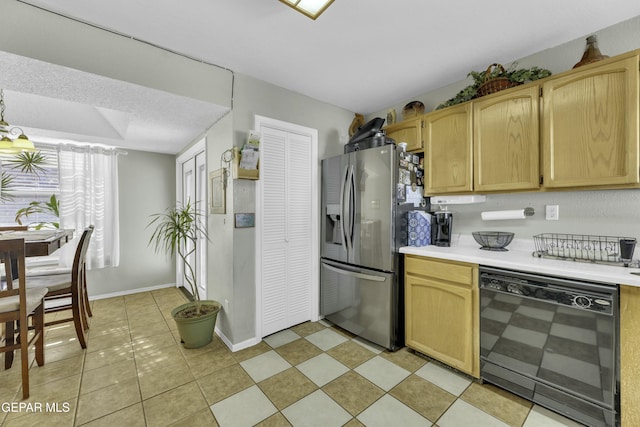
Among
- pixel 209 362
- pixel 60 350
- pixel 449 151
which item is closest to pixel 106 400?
pixel 209 362

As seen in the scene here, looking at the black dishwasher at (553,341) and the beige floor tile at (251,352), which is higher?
the black dishwasher at (553,341)

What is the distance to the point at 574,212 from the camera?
189 cm

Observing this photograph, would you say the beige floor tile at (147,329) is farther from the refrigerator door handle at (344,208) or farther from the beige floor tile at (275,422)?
the refrigerator door handle at (344,208)

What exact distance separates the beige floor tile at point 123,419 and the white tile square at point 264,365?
0.71 meters

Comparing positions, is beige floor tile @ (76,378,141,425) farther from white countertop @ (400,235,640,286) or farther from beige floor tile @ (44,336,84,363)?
white countertop @ (400,235,640,286)

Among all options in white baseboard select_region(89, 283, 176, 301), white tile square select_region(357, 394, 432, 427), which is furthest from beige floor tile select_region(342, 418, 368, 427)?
white baseboard select_region(89, 283, 176, 301)

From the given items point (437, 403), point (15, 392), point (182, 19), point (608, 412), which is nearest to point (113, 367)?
point (15, 392)

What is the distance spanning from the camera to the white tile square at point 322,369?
1.91 meters

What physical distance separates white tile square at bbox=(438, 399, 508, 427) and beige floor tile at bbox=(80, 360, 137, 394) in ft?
7.49

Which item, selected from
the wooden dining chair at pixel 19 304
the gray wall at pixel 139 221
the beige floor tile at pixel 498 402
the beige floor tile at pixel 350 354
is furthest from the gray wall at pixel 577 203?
the gray wall at pixel 139 221

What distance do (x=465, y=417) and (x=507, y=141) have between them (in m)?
1.99

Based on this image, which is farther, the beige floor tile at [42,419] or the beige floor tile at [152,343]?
the beige floor tile at [152,343]

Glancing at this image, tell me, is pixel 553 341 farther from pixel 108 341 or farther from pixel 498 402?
pixel 108 341

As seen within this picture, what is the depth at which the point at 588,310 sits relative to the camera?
1382 mm
